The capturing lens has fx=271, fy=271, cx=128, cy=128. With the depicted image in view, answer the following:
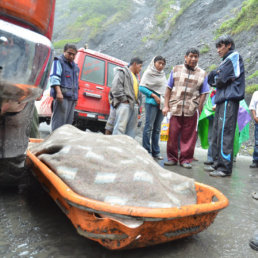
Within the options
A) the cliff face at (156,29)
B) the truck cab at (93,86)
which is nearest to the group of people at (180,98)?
the truck cab at (93,86)

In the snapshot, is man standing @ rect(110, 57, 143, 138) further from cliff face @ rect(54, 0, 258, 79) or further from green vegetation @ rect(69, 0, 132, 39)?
green vegetation @ rect(69, 0, 132, 39)

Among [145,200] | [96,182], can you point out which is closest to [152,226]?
[145,200]

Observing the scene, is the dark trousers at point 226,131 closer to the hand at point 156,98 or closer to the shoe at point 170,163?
the shoe at point 170,163

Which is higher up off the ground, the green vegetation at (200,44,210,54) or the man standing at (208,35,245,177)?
the green vegetation at (200,44,210,54)

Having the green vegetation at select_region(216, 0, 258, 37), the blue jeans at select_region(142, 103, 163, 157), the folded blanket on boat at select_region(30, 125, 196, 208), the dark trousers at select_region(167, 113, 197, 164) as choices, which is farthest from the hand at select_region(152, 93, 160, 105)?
the green vegetation at select_region(216, 0, 258, 37)

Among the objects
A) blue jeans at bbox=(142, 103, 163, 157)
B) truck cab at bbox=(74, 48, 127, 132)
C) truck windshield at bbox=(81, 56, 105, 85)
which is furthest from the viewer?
truck windshield at bbox=(81, 56, 105, 85)

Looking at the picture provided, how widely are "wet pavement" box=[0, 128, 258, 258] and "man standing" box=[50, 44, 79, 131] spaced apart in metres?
1.83

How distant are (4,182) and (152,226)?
1.22m

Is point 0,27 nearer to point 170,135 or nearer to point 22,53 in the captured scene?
point 22,53

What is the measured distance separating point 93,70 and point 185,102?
223cm

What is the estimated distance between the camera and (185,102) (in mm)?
3695

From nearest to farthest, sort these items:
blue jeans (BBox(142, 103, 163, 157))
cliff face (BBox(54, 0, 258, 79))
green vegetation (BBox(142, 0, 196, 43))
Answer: blue jeans (BBox(142, 103, 163, 157))
cliff face (BBox(54, 0, 258, 79))
green vegetation (BBox(142, 0, 196, 43))

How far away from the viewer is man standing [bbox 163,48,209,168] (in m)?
3.69

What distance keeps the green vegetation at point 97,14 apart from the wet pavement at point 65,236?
30225 millimetres
